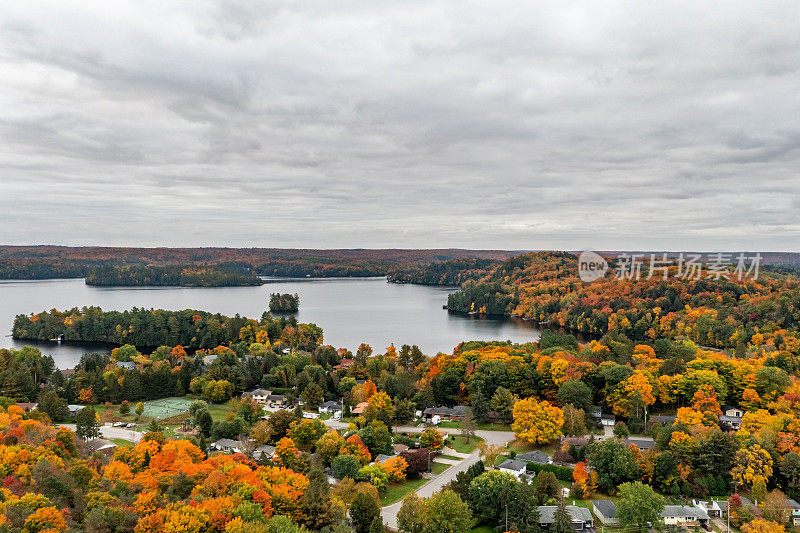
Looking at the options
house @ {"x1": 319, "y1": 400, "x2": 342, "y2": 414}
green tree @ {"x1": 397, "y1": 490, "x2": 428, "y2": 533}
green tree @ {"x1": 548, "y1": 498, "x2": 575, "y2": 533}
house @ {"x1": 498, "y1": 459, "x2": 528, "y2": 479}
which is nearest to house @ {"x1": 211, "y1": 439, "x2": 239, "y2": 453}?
house @ {"x1": 319, "y1": 400, "x2": 342, "y2": 414}

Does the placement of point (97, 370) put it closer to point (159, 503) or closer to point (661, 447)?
point (159, 503)

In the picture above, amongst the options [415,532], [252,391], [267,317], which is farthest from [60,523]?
[267,317]

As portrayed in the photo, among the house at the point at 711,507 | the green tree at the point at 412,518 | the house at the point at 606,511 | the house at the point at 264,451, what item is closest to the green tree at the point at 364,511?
the green tree at the point at 412,518

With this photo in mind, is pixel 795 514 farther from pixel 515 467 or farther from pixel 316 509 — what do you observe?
pixel 316 509

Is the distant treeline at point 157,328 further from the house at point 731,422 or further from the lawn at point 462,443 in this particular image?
the house at point 731,422

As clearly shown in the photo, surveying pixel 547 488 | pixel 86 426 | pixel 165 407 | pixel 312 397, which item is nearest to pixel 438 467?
pixel 547 488

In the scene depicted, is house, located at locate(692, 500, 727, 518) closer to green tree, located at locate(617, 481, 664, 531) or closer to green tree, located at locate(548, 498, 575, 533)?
green tree, located at locate(617, 481, 664, 531)
